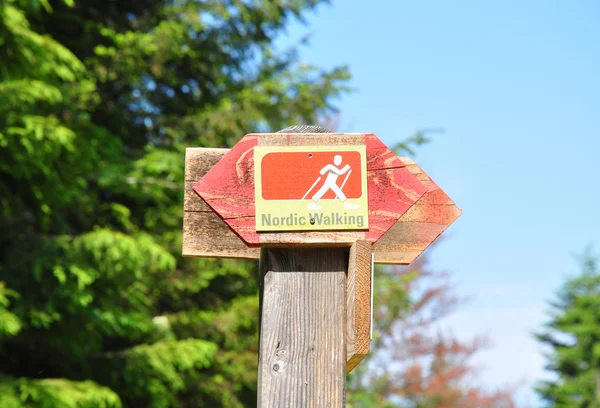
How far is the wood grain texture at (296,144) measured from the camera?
195cm

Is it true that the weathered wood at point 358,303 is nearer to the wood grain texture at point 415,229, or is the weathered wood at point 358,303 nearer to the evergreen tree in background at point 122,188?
the wood grain texture at point 415,229

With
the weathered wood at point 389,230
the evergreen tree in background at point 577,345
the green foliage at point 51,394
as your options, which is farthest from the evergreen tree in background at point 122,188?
the evergreen tree in background at point 577,345

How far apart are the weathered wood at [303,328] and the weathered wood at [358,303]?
2 centimetres

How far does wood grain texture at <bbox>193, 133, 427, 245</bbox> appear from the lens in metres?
1.95

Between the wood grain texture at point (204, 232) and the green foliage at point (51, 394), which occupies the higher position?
the wood grain texture at point (204, 232)

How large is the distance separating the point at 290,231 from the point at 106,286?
270 inches

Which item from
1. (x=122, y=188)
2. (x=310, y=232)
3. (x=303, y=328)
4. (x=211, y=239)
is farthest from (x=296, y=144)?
(x=122, y=188)

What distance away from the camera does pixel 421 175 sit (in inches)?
80.8

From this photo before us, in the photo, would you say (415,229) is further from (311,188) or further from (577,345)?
(577,345)

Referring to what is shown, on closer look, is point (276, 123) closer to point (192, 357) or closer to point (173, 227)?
point (173, 227)

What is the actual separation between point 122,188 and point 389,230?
685 cm

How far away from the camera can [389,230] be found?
2.09m

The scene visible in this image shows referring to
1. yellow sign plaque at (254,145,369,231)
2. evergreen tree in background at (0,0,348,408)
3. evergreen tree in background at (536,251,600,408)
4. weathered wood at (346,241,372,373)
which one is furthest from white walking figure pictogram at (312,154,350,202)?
evergreen tree in background at (536,251,600,408)

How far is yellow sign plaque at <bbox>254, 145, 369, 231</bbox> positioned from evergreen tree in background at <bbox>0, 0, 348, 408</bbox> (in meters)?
5.17
